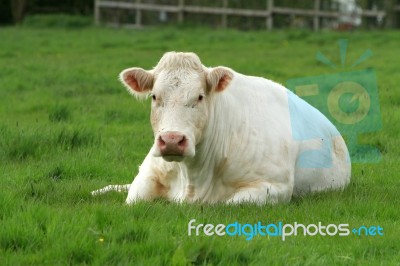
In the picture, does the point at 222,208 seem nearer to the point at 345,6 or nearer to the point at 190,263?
the point at 190,263

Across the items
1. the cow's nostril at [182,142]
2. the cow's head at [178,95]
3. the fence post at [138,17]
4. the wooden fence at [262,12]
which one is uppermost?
the cow's head at [178,95]

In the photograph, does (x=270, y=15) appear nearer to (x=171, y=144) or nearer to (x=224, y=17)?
(x=224, y=17)

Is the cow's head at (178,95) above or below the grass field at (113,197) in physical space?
above

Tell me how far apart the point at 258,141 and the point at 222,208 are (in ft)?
2.85

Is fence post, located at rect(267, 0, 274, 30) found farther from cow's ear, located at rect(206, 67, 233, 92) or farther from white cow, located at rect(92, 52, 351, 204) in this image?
cow's ear, located at rect(206, 67, 233, 92)

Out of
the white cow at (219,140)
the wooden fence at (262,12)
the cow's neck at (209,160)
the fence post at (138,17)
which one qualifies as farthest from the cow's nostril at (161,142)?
the fence post at (138,17)

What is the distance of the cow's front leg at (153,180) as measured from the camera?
709cm

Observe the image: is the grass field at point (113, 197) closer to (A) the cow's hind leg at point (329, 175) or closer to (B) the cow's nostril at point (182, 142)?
(A) the cow's hind leg at point (329, 175)

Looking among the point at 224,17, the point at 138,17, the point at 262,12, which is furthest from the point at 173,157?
the point at 138,17

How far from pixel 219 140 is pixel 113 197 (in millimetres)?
1012

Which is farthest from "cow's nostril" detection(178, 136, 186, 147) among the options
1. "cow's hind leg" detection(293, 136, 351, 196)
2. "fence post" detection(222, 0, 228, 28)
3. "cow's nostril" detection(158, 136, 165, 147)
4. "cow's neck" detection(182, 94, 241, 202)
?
"fence post" detection(222, 0, 228, 28)

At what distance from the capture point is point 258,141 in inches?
281

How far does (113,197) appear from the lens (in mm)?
7176

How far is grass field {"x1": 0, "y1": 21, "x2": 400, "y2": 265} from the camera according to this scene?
521 centimetres
